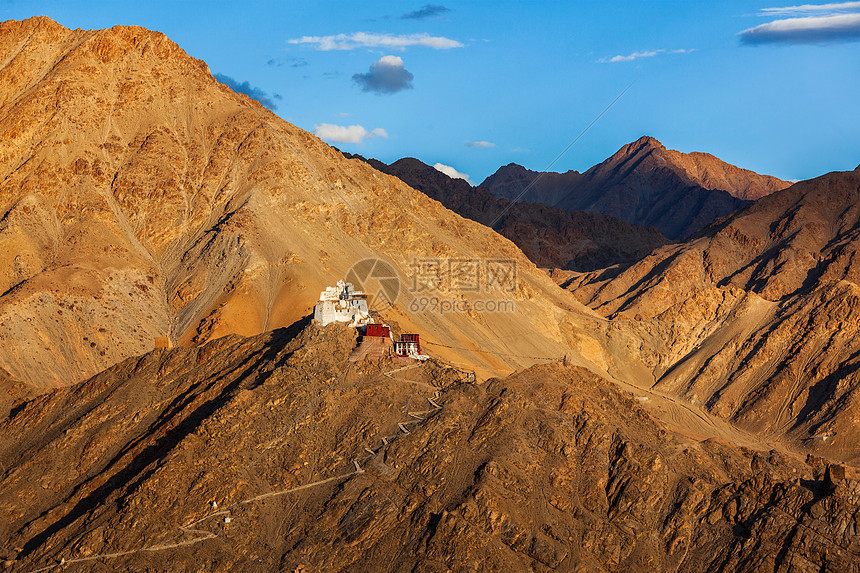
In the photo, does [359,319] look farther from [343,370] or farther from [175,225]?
[175,225]

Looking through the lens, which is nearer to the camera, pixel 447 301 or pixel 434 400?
pixel 434 400

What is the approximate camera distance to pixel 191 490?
42.2 meters

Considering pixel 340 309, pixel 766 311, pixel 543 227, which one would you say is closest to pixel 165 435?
pixel 340 309

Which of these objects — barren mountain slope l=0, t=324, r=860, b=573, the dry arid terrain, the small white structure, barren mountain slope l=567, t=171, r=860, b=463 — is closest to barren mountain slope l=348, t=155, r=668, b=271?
barren mountain slope l=567, t=171, r=860, b=463

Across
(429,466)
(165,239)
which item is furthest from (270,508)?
(165,239)

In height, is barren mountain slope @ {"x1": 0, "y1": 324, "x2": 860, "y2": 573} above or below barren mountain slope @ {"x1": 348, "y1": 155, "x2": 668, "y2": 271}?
below

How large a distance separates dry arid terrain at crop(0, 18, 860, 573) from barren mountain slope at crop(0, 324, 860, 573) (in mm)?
130

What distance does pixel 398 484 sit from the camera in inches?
1624

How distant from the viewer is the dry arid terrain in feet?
128

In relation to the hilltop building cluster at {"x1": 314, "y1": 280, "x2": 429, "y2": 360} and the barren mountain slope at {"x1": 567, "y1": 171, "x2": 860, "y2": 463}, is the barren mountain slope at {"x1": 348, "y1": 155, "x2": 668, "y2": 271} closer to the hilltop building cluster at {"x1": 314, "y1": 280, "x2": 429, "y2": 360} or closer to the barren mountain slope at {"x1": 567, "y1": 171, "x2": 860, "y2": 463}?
the barren mountain slope at {"x1": 567, "y1": 171, "x2": 860, "y2": 463}

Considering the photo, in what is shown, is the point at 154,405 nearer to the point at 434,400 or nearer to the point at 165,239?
the point at 434,400

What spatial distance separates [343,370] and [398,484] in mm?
9263

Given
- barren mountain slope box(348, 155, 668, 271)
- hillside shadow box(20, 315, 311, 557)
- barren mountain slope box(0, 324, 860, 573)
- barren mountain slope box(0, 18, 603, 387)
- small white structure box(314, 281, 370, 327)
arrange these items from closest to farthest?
barren mountain slope box(0, 324, 860, 573) → hillside shadow box(20, 315, 311, 557) → small white structure box(314, 281, 370, 327) → barren mountain slope box(0, 18, 603, 387) → barren mountain slope box(348, 155, 668, 271)

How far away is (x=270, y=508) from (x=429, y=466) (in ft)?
24.0
